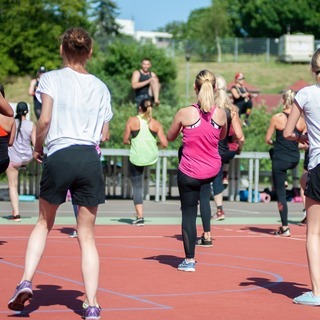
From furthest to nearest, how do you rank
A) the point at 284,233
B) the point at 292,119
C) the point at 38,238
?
1. the point at 284,233
2. the point at 292,119
3. the point at 38,238

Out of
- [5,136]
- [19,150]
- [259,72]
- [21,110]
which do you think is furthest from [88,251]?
[259,72]

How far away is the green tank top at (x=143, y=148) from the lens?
1689cm

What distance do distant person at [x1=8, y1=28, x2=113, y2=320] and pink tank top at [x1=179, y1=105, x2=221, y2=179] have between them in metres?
3.35

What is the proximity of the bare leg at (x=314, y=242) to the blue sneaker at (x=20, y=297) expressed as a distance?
8.10 feet

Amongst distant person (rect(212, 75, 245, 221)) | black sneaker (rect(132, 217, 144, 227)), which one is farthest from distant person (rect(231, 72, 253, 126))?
black sneaker (rect(132, 217, 144, 227))

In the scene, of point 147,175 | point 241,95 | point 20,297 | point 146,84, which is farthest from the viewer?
point 241,95

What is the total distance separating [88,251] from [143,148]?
8797 mm

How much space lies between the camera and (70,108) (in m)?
8.14

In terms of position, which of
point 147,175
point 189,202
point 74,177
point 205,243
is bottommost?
point 147,175

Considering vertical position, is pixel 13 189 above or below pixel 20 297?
below

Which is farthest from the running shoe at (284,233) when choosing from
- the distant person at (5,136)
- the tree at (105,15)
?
the tree at (105,15)

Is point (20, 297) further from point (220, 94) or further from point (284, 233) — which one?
point (284, 233)

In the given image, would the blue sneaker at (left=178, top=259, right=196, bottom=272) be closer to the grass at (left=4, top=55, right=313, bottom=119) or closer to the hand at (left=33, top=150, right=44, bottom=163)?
the hand at (left=33, top=150, right=44, bottom=163)

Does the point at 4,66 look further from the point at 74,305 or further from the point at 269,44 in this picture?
the point at 74,305
